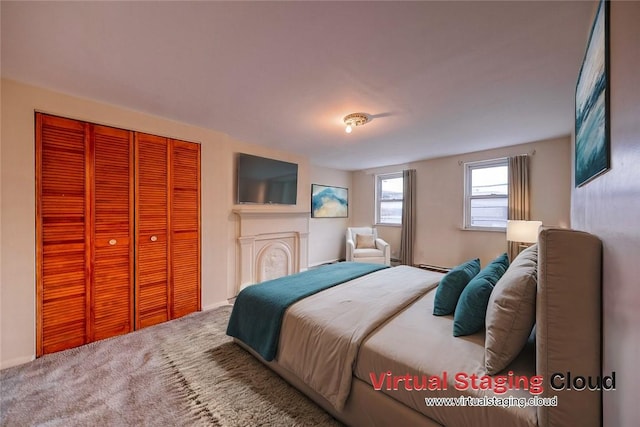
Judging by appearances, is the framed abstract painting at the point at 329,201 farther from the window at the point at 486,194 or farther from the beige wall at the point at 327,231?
the window at the point at 486,194

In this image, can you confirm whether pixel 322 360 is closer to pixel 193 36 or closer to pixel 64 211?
pixel 193 36

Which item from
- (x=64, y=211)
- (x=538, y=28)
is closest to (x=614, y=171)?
(x=538, y=28)

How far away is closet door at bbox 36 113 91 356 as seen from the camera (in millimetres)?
2070

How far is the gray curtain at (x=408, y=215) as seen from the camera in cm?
499

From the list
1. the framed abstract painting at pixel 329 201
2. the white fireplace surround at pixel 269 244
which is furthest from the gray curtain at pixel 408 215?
the white fireplace surround at pixel 269 244

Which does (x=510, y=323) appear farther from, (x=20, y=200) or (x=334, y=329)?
(x=20, y=200)

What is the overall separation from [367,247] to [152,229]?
3.82 metres

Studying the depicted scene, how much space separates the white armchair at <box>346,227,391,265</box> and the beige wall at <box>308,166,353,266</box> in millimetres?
702

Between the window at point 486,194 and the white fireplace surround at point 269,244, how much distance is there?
300 cm

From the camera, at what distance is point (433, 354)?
1.23m

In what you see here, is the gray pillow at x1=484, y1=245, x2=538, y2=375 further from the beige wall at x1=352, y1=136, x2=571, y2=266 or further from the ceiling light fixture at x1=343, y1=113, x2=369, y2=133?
the beige wall at x1=352, y1=136, x2=571, y2=266

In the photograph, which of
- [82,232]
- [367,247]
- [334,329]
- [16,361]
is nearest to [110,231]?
[82,232]

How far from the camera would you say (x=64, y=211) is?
7.11ft

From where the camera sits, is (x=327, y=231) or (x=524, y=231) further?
(x=327, y=231)
